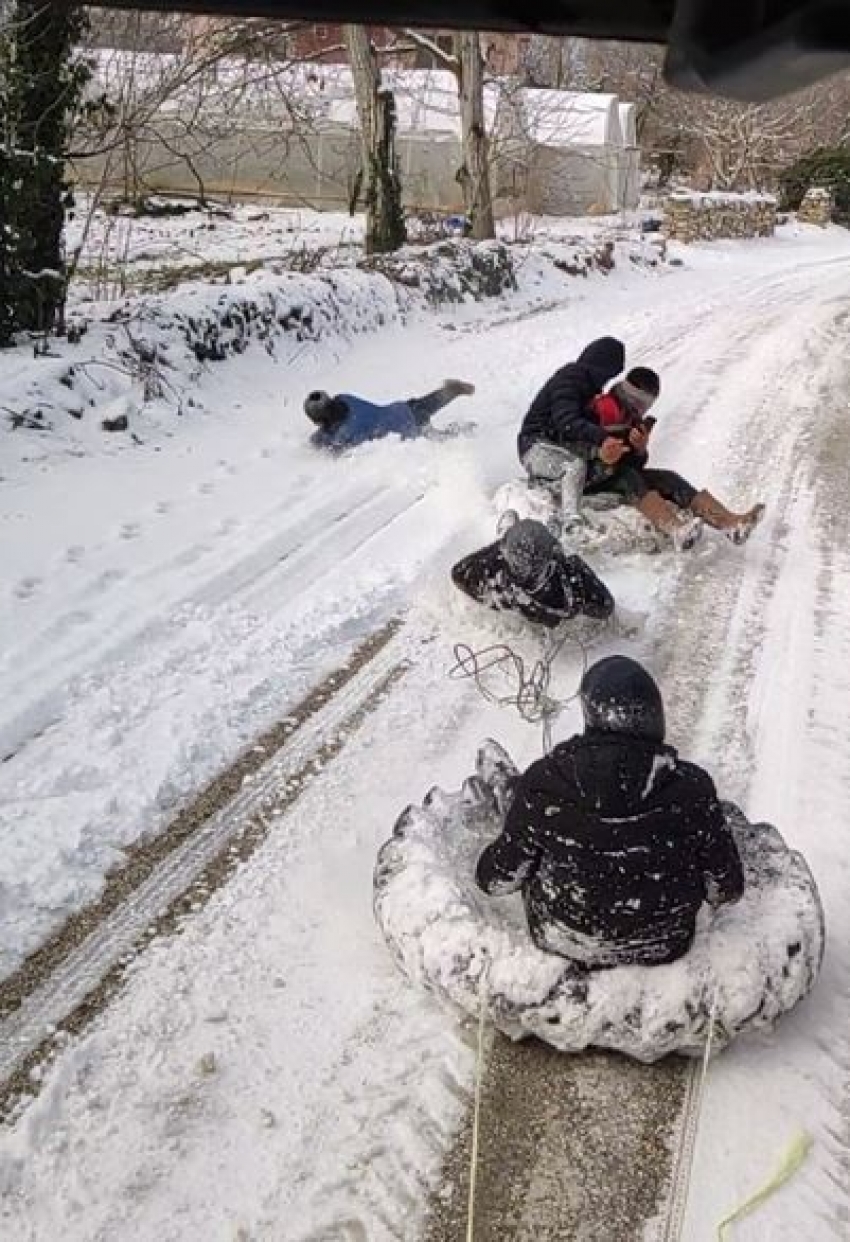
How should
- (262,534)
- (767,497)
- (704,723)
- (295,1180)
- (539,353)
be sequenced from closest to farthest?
(295,1180), (704,723), (262,534), (767,497), (539,353)

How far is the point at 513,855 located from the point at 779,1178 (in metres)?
0.99

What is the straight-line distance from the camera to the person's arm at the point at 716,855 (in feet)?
10.7

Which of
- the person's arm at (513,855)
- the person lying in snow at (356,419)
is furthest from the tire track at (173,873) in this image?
the person lying in snow at (356,419)

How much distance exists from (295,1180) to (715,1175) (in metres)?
0.97

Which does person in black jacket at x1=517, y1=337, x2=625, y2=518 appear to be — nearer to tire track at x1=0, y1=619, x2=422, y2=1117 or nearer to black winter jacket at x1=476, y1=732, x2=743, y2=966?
tire track at x1=0, y1=619, x2=422, y2=1117

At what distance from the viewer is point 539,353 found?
1219 cm

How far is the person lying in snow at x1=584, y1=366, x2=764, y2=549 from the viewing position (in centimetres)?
694

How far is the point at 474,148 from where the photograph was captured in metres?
19.2

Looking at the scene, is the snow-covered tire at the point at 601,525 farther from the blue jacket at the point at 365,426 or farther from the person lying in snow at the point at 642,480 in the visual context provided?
the blue jacket at the point at 365,426

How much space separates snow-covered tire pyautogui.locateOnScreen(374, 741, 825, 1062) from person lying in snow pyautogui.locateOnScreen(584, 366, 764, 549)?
11.3 feet

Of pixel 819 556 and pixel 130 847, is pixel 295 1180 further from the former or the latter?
pixel 819 556

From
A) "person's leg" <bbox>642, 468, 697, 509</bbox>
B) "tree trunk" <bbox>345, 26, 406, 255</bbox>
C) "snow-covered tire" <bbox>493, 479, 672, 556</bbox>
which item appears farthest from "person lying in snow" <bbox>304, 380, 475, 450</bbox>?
"tree trunk" <bbox>345, 26, 406, 255</bbox>

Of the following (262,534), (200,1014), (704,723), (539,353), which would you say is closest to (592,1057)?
(200,1014)

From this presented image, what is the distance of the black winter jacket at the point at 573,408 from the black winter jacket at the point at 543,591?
4.75ft
